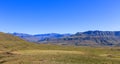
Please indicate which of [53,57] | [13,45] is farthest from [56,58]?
[13,45]

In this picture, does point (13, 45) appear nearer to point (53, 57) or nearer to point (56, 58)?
point (53, 57)

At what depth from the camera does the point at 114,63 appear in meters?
51.3

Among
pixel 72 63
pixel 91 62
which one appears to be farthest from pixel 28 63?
pixel 91 62

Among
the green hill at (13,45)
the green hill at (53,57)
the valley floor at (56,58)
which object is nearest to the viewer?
the valley floor at (56,58)

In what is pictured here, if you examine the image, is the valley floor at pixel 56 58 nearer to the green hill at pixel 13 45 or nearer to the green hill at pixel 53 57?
the green hill at pixel 53 57

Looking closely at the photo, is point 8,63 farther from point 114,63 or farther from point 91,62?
point 114,63

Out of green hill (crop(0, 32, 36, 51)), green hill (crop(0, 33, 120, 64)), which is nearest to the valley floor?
green hill (crop(0, 33, 120, 64))

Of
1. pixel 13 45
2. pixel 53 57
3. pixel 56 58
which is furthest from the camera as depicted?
pixel 13 45

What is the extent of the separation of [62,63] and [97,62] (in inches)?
331

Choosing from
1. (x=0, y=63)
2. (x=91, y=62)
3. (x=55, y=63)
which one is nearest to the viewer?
(x=55, y=63)

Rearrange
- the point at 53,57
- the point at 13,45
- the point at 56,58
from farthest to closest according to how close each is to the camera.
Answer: the point at 13,45, the point at 53,57, the point at 56,58

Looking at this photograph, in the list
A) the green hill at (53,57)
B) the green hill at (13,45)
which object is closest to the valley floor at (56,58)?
the green hill at (53,57)

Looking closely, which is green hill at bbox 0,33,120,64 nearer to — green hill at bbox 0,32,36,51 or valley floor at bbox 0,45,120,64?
valley floor at bbox 0,45,120,64

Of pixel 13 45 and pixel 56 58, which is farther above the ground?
pixel 56 58
